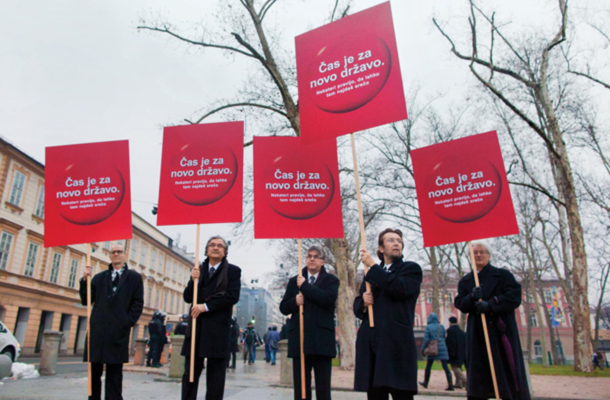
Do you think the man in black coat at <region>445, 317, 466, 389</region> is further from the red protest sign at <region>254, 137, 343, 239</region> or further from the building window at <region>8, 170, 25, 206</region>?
the building window at <region>8, 170, 25, 206</region>

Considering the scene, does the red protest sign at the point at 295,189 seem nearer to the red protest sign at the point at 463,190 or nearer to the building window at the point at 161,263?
the red protest sign at the point at 463,190

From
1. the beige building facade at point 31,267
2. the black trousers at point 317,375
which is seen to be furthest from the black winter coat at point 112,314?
the beige building facade at point 31,267

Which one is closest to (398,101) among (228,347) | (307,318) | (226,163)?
(226,163)

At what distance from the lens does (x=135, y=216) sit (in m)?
45.5

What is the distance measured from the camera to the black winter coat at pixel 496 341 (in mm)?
4508

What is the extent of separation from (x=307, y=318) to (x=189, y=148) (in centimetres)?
260

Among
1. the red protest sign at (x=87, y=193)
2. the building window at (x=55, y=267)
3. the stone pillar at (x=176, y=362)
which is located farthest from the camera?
the building window at (x=55, y=267)

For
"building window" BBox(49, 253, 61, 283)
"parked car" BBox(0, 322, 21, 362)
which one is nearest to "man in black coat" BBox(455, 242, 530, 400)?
"parked car" BBox(0, 322, 21, 362)

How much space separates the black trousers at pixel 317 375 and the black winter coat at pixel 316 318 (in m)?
0.12

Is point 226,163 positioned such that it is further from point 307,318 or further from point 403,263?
point 403,263

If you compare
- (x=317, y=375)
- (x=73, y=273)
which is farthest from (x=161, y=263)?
(x=317, y=375)

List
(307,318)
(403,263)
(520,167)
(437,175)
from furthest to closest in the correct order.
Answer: (520,167) → (437,175) → (307,318) → (403,263)

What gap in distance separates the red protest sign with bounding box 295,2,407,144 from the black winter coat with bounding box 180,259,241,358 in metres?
1.90

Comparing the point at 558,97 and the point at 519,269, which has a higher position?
the point at 558,97
